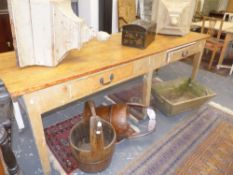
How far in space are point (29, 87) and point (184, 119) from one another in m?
1.60

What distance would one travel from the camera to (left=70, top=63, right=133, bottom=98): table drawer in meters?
1.24

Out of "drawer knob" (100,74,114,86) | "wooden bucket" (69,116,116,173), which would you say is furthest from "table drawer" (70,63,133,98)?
"wooden bucket" (69,116,116,173)

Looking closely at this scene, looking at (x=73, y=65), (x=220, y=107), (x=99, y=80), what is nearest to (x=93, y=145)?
(x=99, y=80)

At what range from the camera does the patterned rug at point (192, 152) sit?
1536 millimetres

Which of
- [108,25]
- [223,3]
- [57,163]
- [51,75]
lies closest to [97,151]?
[57,163]

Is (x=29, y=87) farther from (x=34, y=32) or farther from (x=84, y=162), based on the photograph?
(x=84, y=162)

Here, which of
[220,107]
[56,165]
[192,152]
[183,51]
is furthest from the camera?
[220,107]

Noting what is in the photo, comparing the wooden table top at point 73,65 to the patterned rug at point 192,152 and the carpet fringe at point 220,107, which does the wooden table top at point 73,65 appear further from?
the carpet fringe at point 220,107

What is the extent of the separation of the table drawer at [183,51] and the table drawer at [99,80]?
0.48 meters

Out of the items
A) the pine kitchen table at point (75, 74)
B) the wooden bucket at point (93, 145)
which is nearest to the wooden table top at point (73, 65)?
the pine kitchen table at point (75, 74)

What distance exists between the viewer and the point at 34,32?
44.8 inches

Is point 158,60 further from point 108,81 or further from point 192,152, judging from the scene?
point 192,152

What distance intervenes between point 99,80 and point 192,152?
39.8 inches

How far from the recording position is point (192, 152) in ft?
5.56
